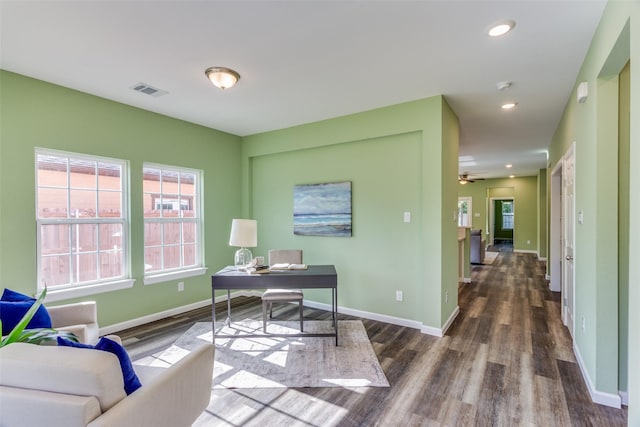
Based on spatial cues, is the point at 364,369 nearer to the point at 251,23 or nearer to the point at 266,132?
the point at 251,23

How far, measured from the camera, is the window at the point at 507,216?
48.5 feet

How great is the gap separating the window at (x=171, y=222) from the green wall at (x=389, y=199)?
4.38 feet

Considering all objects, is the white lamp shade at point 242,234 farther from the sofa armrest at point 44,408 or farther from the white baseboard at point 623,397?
the white baseboard at point 623,397

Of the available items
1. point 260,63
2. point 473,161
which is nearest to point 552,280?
point 473,161

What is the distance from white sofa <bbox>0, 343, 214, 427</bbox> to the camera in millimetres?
1187

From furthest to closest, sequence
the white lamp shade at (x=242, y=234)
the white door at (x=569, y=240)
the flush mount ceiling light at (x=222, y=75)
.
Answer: the white lamp shade at (x=242, y=234) < the white door at (x=569, y=240) < the flush mount ceiling light at (x=222, y=75)

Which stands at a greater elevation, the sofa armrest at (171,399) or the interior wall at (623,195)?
the interior wall at (623,195)

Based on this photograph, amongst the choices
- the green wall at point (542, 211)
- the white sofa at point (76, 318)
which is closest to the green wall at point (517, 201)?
the green wall at point (542, 211)

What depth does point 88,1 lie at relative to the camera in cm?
188

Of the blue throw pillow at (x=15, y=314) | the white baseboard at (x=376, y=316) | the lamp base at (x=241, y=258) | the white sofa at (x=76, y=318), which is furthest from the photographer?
the white baseboard at (x=376, y=316)

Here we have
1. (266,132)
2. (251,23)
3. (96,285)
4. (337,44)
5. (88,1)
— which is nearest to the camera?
(88,1)

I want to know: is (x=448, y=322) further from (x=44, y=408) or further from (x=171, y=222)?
(x=171, y=222)

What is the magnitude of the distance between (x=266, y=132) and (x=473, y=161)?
17.4ft

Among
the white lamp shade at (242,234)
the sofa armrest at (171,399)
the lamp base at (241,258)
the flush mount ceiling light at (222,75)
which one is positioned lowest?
the sofa armrest at (171,399)
